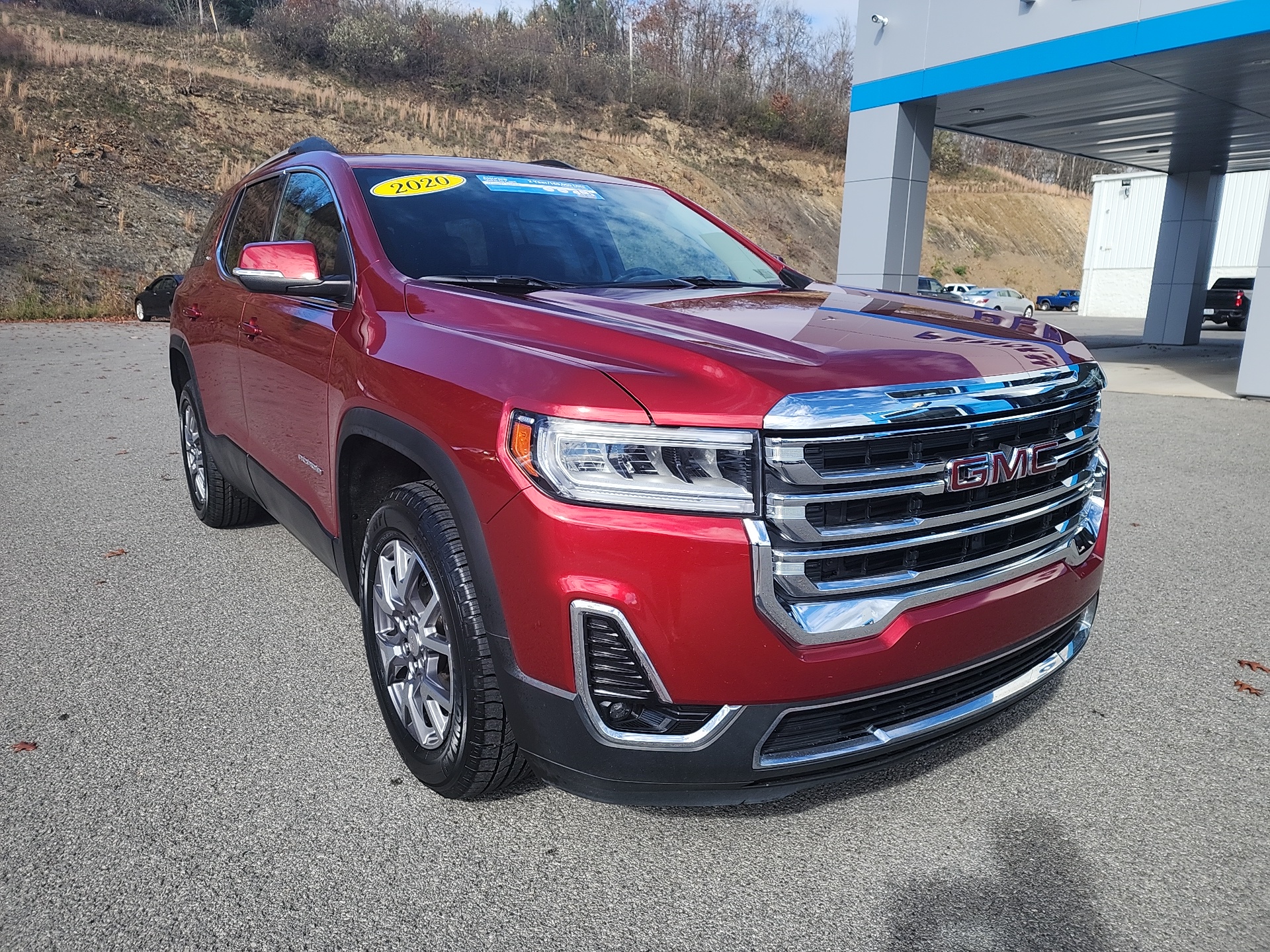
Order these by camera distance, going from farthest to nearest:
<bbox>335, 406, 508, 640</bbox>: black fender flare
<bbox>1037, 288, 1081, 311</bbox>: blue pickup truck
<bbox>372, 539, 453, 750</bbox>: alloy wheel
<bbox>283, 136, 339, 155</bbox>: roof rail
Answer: <bbox>1037, 288, 1081, 311</bbox>: blue pickup truck
<bbox>283, 136, 339, 155</bbox>: roof rail
<bbox>372, 539, 453, 750</bbox>: alloy wheel
<bbox>335, 406, 508, 640</bbox>: black fender flare

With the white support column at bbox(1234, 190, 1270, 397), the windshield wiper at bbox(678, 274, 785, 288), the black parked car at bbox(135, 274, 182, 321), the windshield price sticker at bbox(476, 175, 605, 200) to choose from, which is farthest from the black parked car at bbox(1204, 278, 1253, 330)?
the windshield price sticker at bbox(476, 175, 605, 200)

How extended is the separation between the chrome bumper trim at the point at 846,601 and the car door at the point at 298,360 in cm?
172

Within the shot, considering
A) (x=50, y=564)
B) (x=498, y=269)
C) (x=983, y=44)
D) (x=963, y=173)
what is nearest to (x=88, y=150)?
(x=983, y=44)

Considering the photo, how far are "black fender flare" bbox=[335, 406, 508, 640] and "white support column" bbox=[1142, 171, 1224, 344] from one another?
880 inches

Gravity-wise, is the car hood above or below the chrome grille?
above

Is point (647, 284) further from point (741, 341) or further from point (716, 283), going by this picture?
point (741, 341)

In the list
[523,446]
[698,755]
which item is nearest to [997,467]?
[698,755]

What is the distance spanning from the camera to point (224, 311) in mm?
4254

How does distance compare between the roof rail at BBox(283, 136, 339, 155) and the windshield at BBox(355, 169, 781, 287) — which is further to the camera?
the roof rail at BBox(283, 136, 339, 155)

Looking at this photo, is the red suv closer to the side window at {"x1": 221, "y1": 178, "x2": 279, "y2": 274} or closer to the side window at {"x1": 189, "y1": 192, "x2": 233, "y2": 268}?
the side window at {"x1": 221, "y1": 178, "x2": 279, "y2": 274}

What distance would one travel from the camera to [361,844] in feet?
7.65

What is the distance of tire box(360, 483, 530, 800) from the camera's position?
221cm

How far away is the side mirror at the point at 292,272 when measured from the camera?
2.94m

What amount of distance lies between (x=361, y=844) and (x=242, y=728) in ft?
2.67
